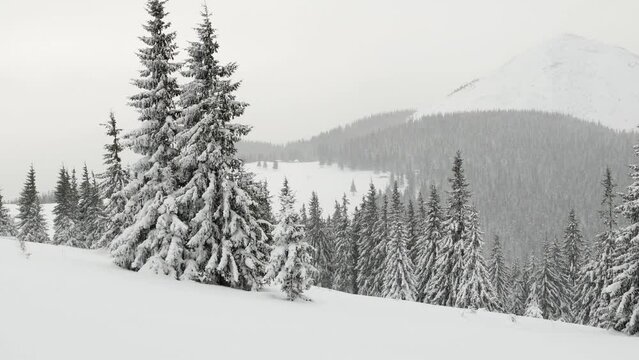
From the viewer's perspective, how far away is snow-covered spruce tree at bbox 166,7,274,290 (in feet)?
65.2

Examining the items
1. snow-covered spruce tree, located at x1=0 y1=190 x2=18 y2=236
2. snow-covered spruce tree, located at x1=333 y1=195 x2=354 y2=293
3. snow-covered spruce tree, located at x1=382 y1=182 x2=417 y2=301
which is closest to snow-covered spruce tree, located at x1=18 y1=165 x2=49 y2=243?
snow-covered spruce tree, located at x1=0 y1=190 x2=18 y2=236

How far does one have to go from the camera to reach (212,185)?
66.4ft

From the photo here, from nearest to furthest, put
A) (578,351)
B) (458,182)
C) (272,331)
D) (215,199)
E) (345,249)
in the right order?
1. (272,331)
2. (578,351)
3. (215,199)
4. (458,182)
5. (345,249)

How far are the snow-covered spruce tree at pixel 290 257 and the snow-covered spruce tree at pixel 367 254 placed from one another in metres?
34.9

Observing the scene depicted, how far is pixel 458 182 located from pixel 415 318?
21.1 m

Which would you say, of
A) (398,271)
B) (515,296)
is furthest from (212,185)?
(515,296)

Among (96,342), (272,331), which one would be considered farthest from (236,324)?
(96,342)

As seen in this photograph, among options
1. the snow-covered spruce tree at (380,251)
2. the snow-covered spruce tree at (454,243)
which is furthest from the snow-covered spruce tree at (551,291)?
the snow-covered spruce tree at (454,243)

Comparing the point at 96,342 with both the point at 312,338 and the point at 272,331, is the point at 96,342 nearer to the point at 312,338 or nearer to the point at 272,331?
the point at 272,331

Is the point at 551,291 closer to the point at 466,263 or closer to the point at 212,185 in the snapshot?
the point at 466,263

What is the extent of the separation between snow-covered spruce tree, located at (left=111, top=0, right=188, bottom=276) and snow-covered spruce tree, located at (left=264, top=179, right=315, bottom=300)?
4.08 meters

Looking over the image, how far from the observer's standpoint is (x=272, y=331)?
12.3 m

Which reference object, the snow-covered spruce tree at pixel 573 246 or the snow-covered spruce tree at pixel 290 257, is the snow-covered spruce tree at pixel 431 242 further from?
the snow-covered spruce tree at pixel 290 257

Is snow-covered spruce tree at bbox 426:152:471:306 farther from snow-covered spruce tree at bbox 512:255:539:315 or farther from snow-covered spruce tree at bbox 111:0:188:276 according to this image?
snow-covered spruce tree at bbox 512:255:539:315
